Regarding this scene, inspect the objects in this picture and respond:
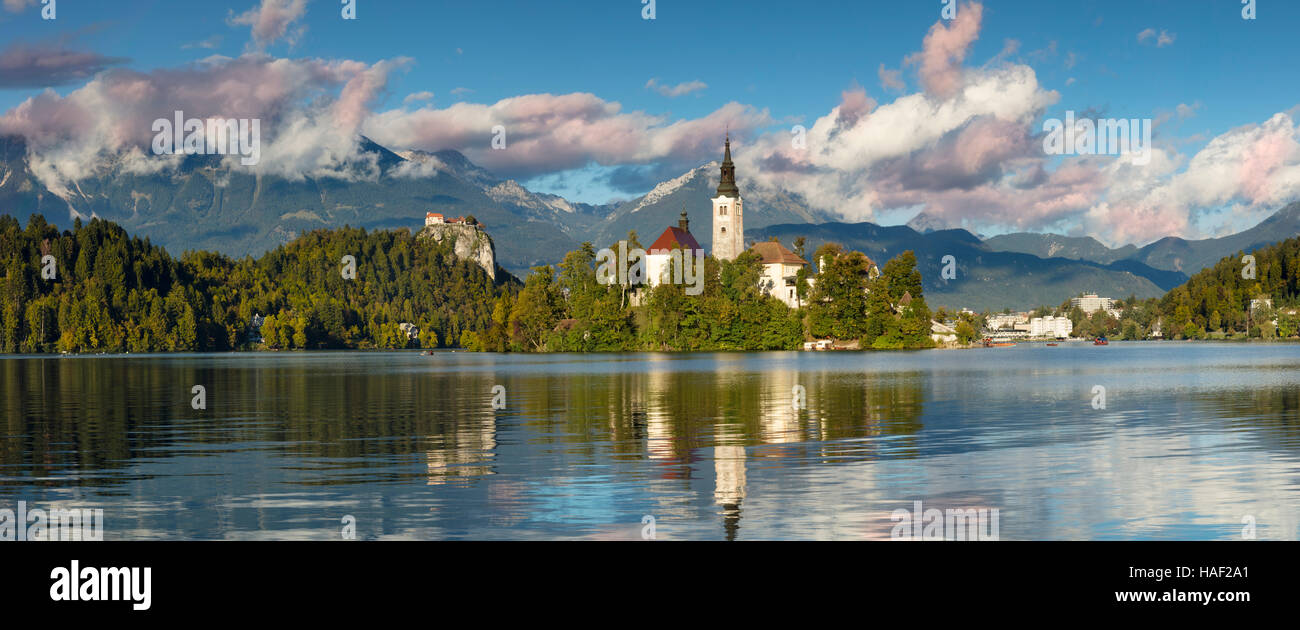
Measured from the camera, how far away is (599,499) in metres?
24.0

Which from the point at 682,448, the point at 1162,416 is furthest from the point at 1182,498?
the point at 1162,416

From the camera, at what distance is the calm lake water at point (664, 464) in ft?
69.9

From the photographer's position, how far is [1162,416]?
1847 inches

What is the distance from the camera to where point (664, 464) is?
99.6 ft

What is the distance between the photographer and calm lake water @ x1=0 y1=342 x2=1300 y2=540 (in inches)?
838
